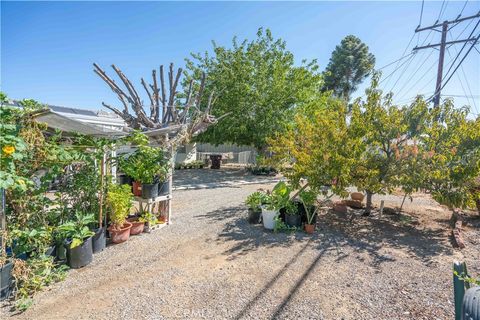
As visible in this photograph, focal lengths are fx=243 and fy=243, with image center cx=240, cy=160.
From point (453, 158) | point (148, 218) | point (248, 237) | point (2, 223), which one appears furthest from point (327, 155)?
point (2, 223)

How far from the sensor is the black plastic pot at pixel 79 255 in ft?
10.5

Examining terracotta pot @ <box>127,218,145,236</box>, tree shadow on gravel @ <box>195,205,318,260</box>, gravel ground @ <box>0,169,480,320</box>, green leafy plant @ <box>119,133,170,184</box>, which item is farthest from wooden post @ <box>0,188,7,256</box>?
tree shadow on gravel @ <box>195,205,318,260</box>

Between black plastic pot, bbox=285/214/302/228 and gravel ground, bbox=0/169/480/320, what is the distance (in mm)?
308

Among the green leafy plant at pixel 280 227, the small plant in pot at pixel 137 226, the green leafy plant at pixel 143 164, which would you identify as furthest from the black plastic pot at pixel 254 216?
the small plant in pot at pixel 137 226

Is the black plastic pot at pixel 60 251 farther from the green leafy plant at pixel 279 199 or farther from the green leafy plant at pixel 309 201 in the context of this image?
the green leafy plant at pixel 309 201

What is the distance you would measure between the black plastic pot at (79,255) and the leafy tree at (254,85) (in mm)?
8458

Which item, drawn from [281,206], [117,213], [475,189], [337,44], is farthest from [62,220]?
[337,44]

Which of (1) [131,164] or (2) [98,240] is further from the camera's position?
(1) [131,164]

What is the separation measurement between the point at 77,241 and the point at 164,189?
6.14 feet

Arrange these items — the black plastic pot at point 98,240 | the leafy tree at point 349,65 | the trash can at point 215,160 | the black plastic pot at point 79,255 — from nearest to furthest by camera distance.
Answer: the black plastic pot at point 79,255, the black plastic pot at point 98,240, the trash can at point 215,160, the leafy tree at point 349,65

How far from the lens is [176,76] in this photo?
7.74 metres

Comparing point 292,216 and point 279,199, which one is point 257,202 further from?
point 292,216

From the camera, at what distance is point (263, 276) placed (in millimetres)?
3119

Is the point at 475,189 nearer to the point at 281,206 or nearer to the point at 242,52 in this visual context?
the point at 281,206
